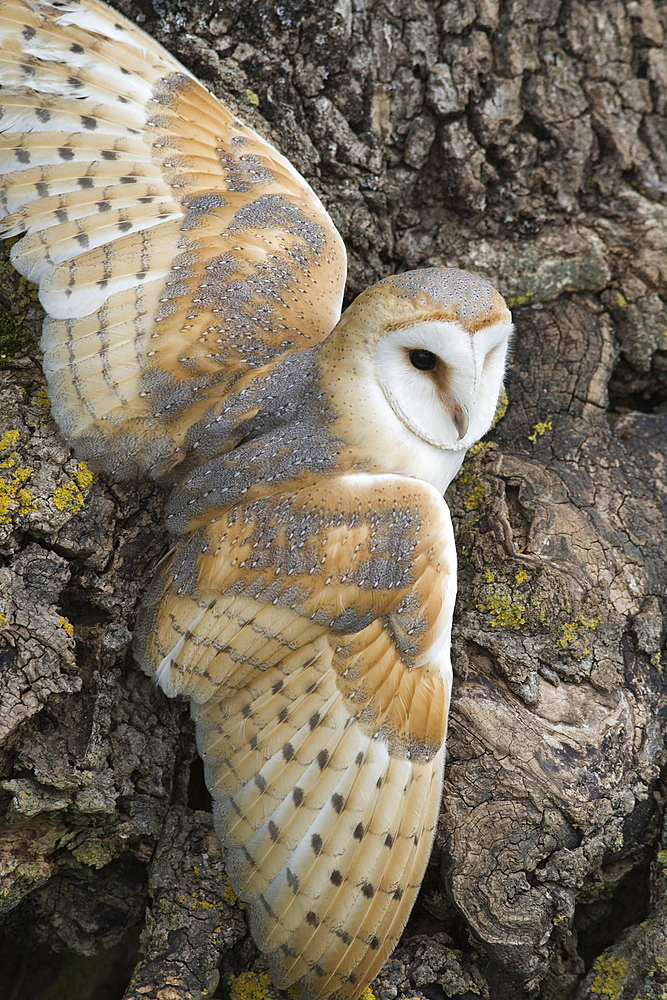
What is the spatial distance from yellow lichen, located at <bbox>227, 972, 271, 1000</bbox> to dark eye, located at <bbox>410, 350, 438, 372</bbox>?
169cm

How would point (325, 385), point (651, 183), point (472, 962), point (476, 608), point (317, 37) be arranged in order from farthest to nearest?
point (651, 183), point (317, 37), point (476, 608), point (325, 385), point (472, 962)

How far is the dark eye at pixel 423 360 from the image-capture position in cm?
222

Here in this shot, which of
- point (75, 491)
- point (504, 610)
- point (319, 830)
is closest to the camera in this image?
point (319, 830)

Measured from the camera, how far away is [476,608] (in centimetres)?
255

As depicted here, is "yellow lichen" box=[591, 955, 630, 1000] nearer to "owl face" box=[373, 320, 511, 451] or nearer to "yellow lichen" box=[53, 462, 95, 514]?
"owl face" box=[373, 320, 511, 451]

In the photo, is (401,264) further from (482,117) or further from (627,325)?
(627,325)

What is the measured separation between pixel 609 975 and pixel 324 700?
1.10 meters

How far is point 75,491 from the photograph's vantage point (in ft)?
7.82

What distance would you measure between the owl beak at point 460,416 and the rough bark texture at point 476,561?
0.49m

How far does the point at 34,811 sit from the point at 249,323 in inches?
58.7

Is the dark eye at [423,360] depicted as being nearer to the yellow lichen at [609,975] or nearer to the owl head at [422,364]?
the owl head at [422,364]

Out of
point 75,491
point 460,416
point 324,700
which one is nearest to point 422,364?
point 460,416

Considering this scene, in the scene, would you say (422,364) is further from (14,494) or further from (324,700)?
(14,494)

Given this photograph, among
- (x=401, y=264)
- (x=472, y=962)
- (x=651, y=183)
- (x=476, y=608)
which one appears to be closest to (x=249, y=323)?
(x=401, y=264)
